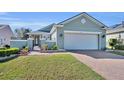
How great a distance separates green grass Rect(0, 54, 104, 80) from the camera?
30.6 feet

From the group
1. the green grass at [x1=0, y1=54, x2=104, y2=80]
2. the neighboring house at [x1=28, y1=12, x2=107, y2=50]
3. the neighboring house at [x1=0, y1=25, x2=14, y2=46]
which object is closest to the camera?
the green grass at [x1=0, y1=54, x2=104, y2=80]

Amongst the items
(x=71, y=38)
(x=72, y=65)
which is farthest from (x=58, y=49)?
(x=72, y=65)

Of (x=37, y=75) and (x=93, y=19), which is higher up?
(x=93, y=19)

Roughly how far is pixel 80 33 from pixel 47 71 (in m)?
13.1

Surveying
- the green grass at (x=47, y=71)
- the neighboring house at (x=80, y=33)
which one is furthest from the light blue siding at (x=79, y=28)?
the green grass at (x=47, y=71)

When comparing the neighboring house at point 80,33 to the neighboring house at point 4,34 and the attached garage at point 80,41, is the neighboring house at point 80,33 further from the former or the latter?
the neighboring house at point 4,34

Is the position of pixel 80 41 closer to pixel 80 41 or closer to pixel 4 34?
pixel 80 41

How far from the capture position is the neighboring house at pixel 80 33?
21.5 m

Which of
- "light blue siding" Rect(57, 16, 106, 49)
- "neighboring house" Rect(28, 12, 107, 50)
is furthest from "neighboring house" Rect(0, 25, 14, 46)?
"light blue siding" Rect(57, 16, 106, 49)

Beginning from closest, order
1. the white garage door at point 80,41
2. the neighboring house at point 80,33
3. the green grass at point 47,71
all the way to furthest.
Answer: the green grass at point 47,71
the neighboring house at point 80,33
the white garage door at point 80,41

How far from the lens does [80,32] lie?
73.4 feet

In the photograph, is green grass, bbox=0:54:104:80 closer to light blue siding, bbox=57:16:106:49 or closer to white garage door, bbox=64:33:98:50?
light blue siding, bbox=57:16:106:49
